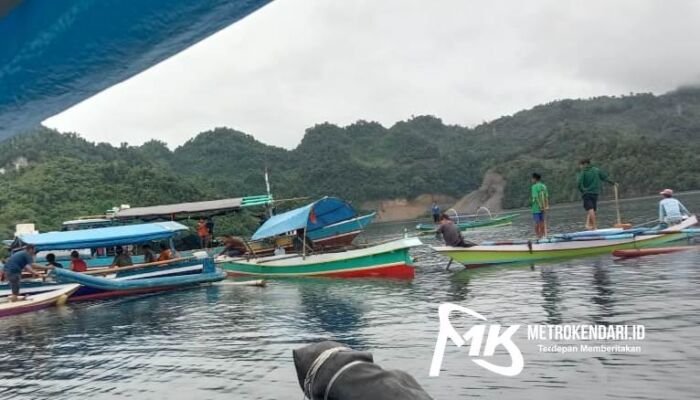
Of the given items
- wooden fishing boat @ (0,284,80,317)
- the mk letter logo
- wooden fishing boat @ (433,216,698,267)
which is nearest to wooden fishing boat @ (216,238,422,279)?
wooden fishing boat @ (433,216,698,267)

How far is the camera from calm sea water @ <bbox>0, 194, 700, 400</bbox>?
657 cm

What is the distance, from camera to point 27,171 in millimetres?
54688

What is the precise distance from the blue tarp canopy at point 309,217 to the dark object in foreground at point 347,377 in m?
16.0

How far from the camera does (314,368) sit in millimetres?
2414

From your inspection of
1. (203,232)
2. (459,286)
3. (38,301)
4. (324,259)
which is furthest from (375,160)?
(459,286)

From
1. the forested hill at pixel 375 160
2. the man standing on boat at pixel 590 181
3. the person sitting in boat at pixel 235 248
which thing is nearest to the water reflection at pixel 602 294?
the man standing on boat at pixel 590 181

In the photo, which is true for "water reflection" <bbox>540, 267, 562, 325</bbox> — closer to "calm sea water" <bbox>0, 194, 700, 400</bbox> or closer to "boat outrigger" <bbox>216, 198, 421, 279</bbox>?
"calm sea water" <bbox>0, 194, 700, 400</bbox>

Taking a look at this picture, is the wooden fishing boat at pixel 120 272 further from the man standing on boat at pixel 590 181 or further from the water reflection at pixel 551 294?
the man standing on boat at pixel 590 181

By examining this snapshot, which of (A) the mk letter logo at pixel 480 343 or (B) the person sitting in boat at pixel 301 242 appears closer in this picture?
(A) the mk letter logo at pixel 480 343

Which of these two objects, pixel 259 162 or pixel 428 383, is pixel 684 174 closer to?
pixel 259 162

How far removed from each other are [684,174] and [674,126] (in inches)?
1778

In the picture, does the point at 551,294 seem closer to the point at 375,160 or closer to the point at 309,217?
the point at 309,217

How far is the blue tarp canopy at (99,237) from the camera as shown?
18.4m

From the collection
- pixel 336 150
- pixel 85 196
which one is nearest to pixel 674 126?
pixel 336 150
